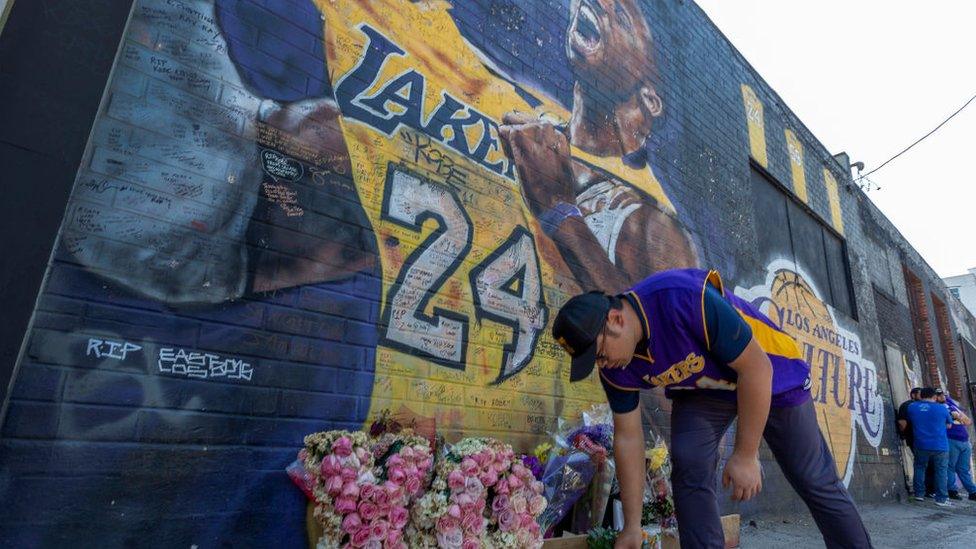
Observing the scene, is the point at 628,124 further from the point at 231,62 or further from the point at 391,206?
the point at 231,62

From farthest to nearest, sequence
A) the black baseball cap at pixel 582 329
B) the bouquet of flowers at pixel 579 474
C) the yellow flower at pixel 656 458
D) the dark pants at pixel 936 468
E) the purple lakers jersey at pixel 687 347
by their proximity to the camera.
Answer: the dark pants at pixel 936 468 → the yellow flower at pixel 656 458 → the bouquet of flowers at pixel 579 474 → the purple lakers jersey at pixel 687 347 → the black baseball cap at pixel 582 329

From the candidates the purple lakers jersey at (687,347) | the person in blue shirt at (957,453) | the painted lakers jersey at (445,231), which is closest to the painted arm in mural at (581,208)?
the painted lakers jersey at (445,231)

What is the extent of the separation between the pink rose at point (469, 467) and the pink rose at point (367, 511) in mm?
420

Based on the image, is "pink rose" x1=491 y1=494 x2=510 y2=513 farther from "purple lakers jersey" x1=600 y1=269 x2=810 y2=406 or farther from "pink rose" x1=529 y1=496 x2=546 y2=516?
"purple lakers jersey" x1=600 y1=269 x2=810 y2=406

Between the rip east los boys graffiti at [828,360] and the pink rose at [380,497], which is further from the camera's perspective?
the rip east los boys graffiti at [828,360]

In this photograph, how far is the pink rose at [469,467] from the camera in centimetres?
247

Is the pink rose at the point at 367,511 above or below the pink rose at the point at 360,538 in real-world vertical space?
above

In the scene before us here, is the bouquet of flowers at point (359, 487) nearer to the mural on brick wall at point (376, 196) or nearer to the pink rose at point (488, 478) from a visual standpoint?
the pink rose at point (488, 478)

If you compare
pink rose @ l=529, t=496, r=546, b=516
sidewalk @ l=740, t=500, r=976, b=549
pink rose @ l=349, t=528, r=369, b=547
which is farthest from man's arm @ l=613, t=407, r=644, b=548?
sidewalk @ l=740, t=500, r=976, b=549

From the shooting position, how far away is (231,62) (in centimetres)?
279

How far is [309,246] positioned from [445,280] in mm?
854

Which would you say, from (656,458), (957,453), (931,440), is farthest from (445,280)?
(957,453)

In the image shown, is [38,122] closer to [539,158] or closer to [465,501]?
[465,501]

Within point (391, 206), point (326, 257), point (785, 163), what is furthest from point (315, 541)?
point (785, 163)
